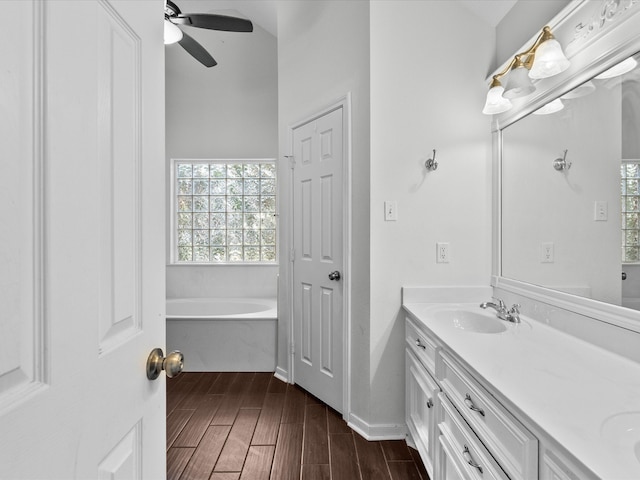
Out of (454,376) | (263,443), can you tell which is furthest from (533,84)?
(263,443)

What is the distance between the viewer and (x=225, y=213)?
166 inches

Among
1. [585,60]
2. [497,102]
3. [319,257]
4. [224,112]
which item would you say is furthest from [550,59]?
[224,112]

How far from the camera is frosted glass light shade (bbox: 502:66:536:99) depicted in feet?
5.60

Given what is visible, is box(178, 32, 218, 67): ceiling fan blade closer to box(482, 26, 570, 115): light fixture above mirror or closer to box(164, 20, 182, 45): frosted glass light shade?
box(164, 20, 182, 45): frosted glass light shade

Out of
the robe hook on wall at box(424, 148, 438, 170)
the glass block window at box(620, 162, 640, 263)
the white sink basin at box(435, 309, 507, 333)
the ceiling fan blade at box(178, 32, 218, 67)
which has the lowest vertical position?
the white sink basin at box(435, 309, 507, 333)

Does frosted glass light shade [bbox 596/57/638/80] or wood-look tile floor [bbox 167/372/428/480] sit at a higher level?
frosted glass light shade [bbox 596/57/638/80]

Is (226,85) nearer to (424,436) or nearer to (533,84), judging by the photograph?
(533,84)

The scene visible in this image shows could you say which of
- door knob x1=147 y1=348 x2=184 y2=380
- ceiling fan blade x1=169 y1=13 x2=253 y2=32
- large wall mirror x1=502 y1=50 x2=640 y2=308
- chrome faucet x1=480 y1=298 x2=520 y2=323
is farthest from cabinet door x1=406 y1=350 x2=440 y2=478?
ceiling fan blade x1=169 y1=13 x2=253 y2=32

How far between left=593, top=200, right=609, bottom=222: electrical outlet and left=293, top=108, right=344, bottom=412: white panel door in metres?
1.34

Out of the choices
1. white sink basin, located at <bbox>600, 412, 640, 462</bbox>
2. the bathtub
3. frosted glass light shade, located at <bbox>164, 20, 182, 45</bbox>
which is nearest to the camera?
white sink basin, located at <bbox>600, 412, 640, 462</bbox>

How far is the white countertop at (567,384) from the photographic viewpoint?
28.8 inches

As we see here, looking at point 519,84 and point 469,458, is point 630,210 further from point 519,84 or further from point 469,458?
point 469,458

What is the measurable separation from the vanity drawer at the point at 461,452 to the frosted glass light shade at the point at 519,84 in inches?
57.1

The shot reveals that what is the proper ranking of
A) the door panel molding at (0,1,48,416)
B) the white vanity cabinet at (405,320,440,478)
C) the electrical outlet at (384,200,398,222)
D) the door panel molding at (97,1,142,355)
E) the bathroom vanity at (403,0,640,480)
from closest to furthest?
the door panel molding at (0,1,48,416)
the door panel molding at (97,1,142,355)
the bathroom vanity at (403,0,640,480)
the white vanity cabinet at (405,320,440,478)
the electrical outlet at (384,200,398,222)
